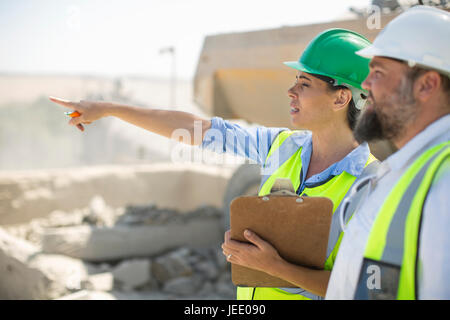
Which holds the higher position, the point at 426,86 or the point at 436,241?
the point at 426,86

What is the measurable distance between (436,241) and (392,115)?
38 centimetres

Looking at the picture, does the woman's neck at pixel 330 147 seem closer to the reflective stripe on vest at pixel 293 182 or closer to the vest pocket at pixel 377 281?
the reflective stripe on vest at pixel 293 182

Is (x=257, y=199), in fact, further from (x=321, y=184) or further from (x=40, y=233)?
(x=40, y=233)

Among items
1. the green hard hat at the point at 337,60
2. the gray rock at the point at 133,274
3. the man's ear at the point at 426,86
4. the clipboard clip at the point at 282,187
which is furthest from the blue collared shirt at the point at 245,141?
the gray rock at the point at 133,274

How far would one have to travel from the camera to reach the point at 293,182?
1.78m

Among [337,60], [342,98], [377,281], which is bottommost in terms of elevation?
[377,281]

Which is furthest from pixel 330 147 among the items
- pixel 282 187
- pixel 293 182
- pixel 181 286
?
pixel 181 286

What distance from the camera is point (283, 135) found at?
194 centimetres

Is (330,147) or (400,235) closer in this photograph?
(400,235)

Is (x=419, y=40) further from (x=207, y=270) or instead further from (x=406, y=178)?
(x=207, y=270)

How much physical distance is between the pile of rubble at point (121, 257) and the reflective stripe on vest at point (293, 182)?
101 inches

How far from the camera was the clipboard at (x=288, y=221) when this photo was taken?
1.36 m
